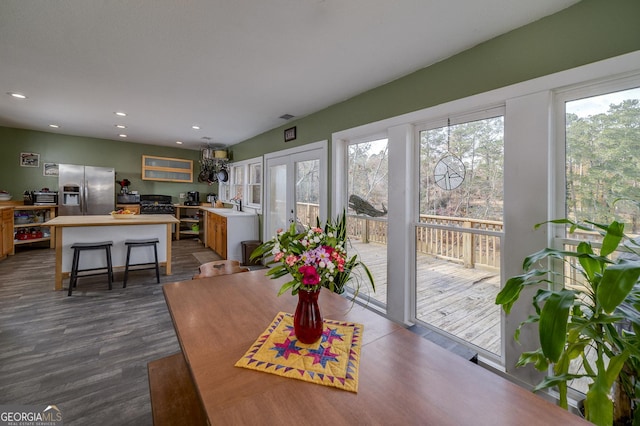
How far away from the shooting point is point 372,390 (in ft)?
2.77

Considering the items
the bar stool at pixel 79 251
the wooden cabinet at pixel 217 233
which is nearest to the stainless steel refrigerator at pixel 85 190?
the wooden cabinet at pixel 217 233

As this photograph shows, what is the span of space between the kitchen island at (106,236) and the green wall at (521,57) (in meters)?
3.47

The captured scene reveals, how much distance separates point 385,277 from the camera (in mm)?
2865

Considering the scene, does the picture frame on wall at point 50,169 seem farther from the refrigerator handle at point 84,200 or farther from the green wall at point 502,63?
the green wall at point 502,63

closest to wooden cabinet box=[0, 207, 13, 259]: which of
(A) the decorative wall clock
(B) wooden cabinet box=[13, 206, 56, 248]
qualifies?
(B) wooden cabinet box=[13, 206, 56, 248]

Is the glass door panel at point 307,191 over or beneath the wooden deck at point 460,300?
over

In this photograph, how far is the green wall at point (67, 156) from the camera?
5.39 meters

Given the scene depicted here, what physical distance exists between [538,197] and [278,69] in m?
2.34

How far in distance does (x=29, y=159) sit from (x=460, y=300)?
8226mm

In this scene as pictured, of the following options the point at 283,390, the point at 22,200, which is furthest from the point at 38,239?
the point at 283,390

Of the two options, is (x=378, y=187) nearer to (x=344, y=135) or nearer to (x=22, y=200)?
(x=344, y=135)

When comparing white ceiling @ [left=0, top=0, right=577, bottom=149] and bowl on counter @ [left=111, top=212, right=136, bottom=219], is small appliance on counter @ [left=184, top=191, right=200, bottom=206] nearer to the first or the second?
bowl on counter @ [left=111, top=212, right=136, bottom=219]

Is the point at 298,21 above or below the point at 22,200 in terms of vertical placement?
above

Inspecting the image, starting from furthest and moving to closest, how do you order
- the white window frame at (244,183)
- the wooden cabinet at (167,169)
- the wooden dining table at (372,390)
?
the wooden cabinet at (167,169), the white window frame at (244,183), the wooden dining table at (372,390)
